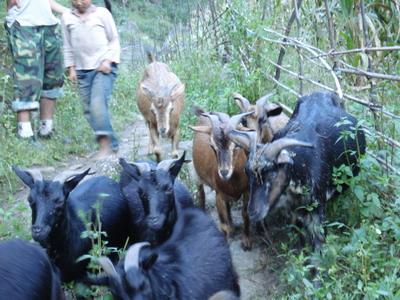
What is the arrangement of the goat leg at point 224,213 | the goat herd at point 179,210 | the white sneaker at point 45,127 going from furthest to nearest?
the white sneaker at point 45,127 < the goat leg at point 224,213 < the goat herd at point 179,210

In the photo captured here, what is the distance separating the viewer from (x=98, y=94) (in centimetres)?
679

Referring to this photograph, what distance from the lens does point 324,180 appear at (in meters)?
4.74

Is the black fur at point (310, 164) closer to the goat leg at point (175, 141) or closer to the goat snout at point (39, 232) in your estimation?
the goat snout at point (39, 232)

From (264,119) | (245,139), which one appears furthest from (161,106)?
(245,139)

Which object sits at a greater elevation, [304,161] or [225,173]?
[304,161]

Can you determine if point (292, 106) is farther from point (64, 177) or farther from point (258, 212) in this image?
point (64, 177)

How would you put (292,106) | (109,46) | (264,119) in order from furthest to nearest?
(292,106), (109,46), (264,119)

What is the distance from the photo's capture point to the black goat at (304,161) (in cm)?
444

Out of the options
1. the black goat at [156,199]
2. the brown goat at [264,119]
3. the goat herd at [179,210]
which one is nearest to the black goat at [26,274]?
the goat herd at [179,210]

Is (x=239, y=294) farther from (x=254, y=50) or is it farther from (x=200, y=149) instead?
(x=254, y=50)

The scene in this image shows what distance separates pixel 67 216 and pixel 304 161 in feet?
6.48

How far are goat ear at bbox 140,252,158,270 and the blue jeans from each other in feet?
10.5

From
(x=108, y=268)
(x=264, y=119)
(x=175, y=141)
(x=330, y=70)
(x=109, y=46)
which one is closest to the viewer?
(x=108, y=268)

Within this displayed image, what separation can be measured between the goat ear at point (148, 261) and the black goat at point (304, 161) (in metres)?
0.89
